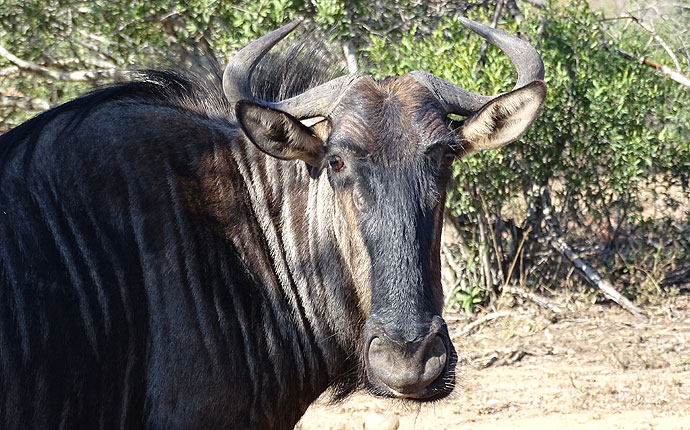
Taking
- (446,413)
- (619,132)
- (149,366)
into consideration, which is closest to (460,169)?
(619,132)

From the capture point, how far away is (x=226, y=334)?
3697 mm

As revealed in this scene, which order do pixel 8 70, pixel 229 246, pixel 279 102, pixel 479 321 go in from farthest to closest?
pixel 8 70, pixel 479 321, pixel 279 102, pixel 229 246

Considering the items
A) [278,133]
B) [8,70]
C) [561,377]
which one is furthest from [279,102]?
[8,70]

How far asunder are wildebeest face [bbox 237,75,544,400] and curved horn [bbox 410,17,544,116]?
9cm

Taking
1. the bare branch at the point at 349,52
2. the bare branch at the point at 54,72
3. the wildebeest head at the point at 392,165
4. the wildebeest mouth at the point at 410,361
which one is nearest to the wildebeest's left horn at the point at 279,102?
the wildebeest head at the point at 392,165

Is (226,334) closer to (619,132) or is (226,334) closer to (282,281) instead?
(282,281)

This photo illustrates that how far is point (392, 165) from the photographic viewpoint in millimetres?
3633

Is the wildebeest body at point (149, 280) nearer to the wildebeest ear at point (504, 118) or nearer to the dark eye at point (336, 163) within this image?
the dark eye at point (336, 163)

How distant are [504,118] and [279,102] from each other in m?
0.99

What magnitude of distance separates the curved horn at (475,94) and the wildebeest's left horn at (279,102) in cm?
35

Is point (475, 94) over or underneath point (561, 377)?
over

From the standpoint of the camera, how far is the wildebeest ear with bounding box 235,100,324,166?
3676mm

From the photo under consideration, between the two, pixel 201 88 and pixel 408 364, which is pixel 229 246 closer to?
pixel 201 88

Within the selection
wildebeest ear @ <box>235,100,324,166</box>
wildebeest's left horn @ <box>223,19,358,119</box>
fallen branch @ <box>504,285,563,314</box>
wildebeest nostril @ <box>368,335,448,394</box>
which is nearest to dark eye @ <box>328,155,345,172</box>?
wildebeest ear @ <box>235,100,324,166</box>
